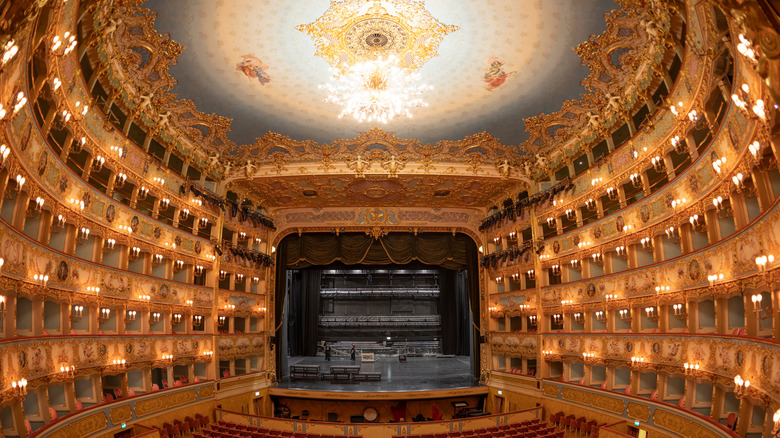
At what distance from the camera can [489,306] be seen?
26688 mm

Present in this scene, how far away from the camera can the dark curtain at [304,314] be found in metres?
40.4

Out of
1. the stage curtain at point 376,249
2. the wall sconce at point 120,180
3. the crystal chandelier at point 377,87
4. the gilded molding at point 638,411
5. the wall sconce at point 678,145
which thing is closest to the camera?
the wall sconce at point 678,145

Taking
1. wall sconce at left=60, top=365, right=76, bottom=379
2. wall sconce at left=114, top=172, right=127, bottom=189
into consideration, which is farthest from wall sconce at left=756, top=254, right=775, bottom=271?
wall sconce at left=114, top=172, right=127, bottom=189

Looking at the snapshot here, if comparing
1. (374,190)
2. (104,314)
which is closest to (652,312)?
(374,190)

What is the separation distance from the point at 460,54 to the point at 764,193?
892cm

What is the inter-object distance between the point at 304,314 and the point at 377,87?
2827cm

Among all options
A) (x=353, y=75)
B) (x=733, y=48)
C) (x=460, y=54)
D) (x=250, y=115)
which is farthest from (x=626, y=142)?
(x=250, y=115)

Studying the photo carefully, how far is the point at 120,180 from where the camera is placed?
18.2 meters

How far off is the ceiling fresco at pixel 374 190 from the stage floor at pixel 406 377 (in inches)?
385

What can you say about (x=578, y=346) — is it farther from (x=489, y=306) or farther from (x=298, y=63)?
(x=298, y=63)

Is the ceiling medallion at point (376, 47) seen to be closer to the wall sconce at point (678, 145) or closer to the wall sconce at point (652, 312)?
the wall sconce at point (678, 145)

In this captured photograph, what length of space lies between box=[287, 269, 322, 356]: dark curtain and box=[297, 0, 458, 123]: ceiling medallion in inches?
1034

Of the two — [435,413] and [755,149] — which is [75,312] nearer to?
[435,413]

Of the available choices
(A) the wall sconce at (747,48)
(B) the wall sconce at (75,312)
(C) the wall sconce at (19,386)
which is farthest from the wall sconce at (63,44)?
(A) the wall sconce at (747,48)
